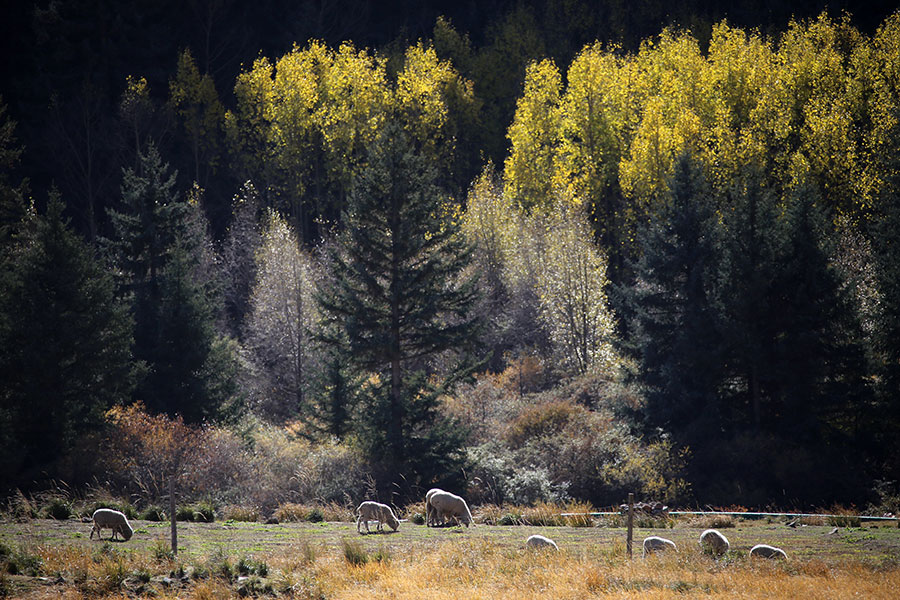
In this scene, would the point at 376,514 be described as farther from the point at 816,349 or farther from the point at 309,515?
the point at 816,349

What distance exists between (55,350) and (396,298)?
12.6 metres

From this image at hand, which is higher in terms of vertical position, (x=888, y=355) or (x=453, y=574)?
(x=888, y=355)

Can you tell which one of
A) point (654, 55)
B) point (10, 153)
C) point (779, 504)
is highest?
point (654, 55)

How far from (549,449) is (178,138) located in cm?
4585

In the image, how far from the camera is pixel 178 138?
69.5 m

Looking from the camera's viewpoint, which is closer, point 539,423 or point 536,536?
point 536,536

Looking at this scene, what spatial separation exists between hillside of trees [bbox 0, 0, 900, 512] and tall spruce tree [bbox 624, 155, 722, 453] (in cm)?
13

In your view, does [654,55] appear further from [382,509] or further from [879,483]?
[382,509]

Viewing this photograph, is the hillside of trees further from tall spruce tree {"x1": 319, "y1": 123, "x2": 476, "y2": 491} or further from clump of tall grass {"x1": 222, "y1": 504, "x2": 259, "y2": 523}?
clump of tall grass {"x1": 222, "y1": 504, "x2": 259, "y2": 523}

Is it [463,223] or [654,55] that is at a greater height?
[654,55]

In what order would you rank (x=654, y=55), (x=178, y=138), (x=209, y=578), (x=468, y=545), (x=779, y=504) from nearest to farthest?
1. (x=209, y=578)
2. (x=468, y=545)
3. (x=779, y=504)
4. (x=654, y=55)
5. (x=178, y=138)

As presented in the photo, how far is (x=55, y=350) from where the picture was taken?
3152 cm

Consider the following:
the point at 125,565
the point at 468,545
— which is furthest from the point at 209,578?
the point at 468,545

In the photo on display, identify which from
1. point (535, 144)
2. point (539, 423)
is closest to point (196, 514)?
point (539, 423)
